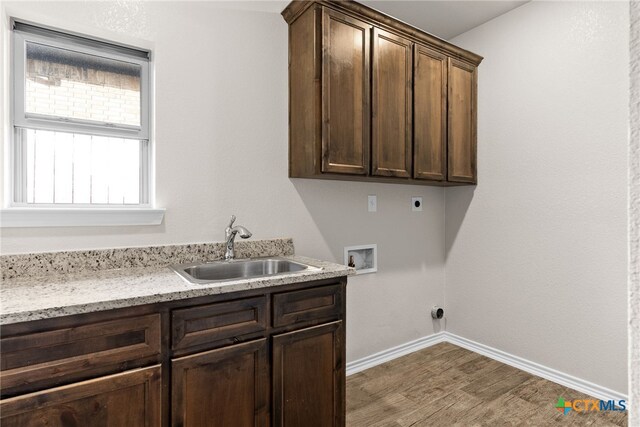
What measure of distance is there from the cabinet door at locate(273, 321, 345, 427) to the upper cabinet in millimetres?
942

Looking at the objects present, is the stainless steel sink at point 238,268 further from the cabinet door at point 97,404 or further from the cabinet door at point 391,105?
the cabinet door at point 391,105

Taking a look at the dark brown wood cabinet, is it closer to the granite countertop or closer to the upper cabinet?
the granite countertop

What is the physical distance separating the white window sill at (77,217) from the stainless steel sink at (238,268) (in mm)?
307

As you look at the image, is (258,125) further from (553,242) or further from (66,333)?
(553,242)

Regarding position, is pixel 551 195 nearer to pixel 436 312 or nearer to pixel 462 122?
pixel 462 122

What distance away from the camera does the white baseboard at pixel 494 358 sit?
7.49 ft

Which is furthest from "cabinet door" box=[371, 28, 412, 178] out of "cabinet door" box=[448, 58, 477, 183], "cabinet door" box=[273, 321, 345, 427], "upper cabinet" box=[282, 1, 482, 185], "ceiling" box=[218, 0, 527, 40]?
"cabinet door" box=[273, 321, 345, 427]

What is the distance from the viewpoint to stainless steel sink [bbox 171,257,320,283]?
186cm

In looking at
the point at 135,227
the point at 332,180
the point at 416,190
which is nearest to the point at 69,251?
the point at 135,227

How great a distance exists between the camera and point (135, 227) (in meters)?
1.85

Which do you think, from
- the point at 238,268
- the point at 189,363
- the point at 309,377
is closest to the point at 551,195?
the point at 309,377

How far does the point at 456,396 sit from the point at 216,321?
1722mm

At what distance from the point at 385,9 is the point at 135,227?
2282mm

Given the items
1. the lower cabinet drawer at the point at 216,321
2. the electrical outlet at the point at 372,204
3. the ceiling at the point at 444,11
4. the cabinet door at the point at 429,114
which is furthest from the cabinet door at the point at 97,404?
the ceiling at the point at 444,11
